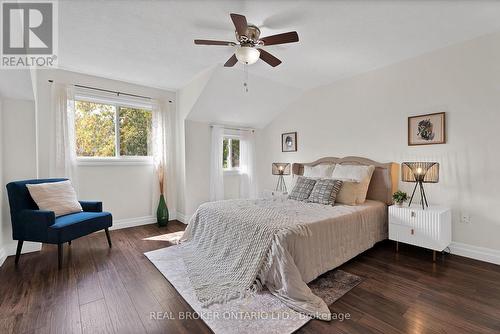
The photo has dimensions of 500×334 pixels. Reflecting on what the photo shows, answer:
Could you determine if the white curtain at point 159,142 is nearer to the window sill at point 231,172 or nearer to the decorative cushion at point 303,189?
the window sill at point 231,172

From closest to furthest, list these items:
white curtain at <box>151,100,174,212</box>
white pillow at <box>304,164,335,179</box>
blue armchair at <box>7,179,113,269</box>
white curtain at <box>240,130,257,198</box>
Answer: blue armchair at <box>7,179,113,269</box> → white pillow at <box>304,164,335,179</box> → white curtain at <box>151,100,174,212</box> → white curtain at <box>240,130,257,198</box>

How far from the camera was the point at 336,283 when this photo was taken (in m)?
2.15

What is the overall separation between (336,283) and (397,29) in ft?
8.86

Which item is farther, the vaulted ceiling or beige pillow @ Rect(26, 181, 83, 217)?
beige pillow @ Rect(26, 181, 83, 217)

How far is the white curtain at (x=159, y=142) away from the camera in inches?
166

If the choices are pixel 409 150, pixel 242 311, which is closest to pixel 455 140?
pixel 409 150

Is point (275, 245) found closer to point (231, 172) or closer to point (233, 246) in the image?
point (233, 246)

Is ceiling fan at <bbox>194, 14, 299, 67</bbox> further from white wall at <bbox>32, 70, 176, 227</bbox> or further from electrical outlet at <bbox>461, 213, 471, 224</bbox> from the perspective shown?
electrical outlet at <bbox>461, 213, 471, 224</bbox>

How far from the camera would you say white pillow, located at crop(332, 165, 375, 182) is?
10.6ft

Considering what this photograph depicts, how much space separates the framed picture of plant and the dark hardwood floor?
4.70 feet

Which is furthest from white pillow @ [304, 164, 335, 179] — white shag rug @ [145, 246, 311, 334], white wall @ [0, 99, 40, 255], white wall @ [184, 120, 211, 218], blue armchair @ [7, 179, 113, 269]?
white wall @ [0, 99, 40, 255]

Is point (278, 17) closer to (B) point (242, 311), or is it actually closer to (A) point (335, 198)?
(A) point (335, 198)

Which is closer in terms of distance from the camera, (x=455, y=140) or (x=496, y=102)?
(x=496, y=102)

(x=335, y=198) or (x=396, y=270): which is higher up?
(x=335, y=198)
